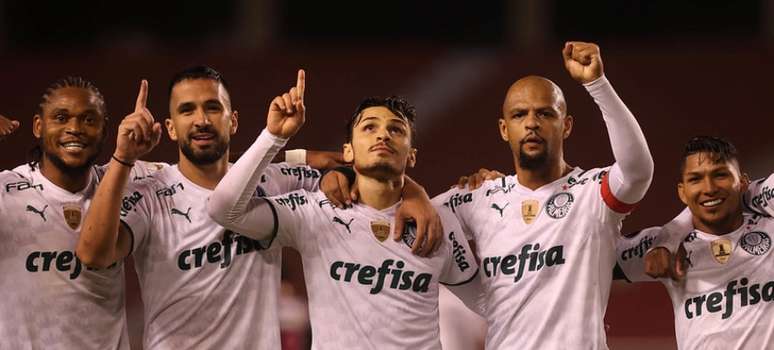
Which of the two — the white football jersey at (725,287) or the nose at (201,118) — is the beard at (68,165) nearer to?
the nose at (201,118)

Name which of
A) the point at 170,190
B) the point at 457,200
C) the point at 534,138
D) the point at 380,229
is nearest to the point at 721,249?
the point at 534,138

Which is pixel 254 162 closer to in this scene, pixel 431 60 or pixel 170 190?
pixel 170 190

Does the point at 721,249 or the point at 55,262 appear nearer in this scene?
the point at 55,262

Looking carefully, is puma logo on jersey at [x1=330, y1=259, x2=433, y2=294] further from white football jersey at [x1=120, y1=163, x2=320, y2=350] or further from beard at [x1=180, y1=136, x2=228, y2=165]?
beard at [x1=180, y1=136, x2=228, y2=165]

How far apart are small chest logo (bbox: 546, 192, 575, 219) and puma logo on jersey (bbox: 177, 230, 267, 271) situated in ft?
4.08

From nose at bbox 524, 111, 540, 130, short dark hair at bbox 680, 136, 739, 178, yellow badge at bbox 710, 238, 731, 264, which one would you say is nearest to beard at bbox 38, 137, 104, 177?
nose at bbox 524, 111, 540, 130

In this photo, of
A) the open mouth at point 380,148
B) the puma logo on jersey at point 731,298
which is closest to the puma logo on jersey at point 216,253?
the open mouth at point 380,148

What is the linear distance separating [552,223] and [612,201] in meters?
0.26

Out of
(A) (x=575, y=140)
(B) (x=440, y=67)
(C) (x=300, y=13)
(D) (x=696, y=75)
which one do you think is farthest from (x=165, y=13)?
(D) (x=696, y=75)

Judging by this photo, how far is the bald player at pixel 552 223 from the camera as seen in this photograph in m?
4.42

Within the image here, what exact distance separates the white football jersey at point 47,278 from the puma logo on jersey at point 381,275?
93cm

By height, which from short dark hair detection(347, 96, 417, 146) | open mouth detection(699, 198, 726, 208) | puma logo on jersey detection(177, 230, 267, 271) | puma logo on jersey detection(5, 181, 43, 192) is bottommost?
puma logo on jersey detection(177, 230, 267, 271)

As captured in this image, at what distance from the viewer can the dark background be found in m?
11.1

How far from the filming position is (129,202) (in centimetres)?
460
